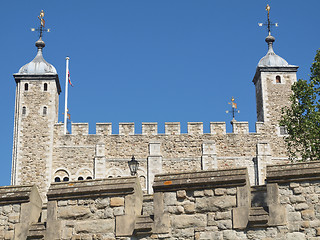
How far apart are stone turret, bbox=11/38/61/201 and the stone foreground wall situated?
29.3m

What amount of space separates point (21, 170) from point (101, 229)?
100 feet

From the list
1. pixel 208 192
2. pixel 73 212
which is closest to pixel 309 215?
pixel 208 192

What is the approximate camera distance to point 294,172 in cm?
951

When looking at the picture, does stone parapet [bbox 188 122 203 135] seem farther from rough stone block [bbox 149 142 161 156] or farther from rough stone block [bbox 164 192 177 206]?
rough stone block [bbox 164 192 177 206]

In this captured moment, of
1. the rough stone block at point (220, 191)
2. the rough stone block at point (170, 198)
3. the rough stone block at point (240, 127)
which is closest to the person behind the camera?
the rough stone block at point (220, 191)

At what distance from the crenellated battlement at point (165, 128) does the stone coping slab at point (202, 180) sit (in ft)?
102

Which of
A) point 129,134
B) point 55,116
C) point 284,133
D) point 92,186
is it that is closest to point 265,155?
point 284,133

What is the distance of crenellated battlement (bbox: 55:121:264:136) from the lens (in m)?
40.9

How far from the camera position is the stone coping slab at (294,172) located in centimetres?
945

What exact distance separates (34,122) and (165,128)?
8.02 metres

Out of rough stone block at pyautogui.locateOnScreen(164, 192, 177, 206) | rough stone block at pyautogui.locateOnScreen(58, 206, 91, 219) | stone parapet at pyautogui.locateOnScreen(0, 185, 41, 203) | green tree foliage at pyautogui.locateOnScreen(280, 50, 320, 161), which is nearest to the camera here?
rough stone block at pyautogui.locateOnScreen(164, 192, 177, 206)

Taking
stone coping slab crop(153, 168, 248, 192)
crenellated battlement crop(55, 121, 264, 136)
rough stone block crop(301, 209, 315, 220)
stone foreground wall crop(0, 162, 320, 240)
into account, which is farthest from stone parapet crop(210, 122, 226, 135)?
rough stone block crop(301, 209, 315, 220)

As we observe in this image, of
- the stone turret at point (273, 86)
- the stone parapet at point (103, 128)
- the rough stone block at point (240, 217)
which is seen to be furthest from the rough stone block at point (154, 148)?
the rough stone block at point (240, 217)

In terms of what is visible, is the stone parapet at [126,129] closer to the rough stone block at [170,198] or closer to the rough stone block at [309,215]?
the rough stone block at [170,198]
